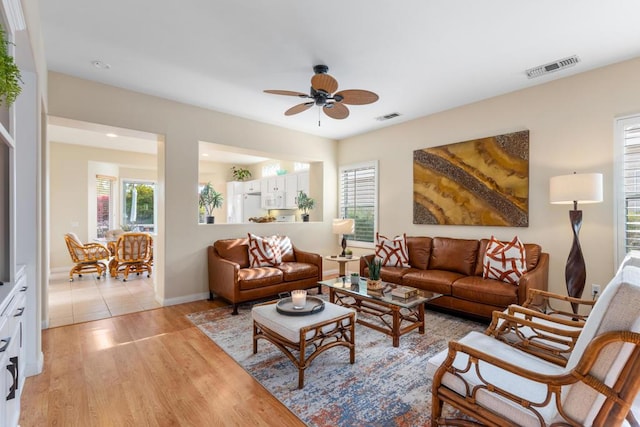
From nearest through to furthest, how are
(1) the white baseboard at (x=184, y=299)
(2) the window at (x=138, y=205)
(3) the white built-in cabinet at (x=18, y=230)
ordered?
(3) the white built-in cabinet at (x=18, y=230) → (1) the white baseboard at (x=184, y=299) → (2) the window at (x=138, y=205)

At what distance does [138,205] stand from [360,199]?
5.95m

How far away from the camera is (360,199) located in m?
5.87

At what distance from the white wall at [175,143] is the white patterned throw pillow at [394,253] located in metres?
2.01

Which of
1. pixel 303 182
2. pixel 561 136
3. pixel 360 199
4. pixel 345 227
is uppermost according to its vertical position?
pixel 561 136

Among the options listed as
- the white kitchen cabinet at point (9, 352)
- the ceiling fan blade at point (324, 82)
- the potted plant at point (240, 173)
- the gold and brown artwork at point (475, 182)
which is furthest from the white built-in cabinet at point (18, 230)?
the potted plant at point (240, 173)

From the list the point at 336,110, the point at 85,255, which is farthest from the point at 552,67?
the point at 85,255

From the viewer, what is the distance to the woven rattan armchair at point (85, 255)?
5.47m

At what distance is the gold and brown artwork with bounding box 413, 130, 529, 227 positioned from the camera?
384 centimetres

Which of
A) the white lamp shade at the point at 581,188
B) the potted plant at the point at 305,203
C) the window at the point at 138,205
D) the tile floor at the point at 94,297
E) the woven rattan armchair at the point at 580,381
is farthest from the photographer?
the window at the point at 138,205

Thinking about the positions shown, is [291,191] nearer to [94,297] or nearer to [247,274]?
[247,274]

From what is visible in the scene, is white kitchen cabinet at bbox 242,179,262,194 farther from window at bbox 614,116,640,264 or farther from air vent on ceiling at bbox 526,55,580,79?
window at bbox 614,116,640,264

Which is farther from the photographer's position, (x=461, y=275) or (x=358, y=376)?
(x=461, y=275)

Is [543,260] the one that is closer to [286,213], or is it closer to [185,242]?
[185,242]

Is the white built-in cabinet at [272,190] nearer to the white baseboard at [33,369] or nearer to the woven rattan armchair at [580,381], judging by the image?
the white baseboard at [33,369]
